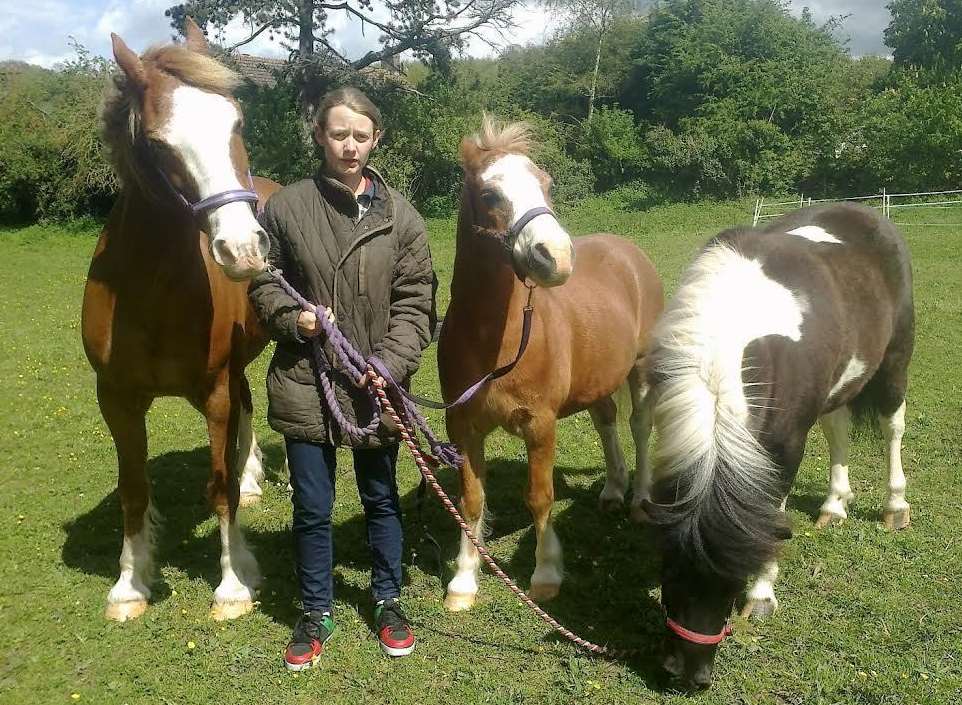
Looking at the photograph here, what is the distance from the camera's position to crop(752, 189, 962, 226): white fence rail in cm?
1781

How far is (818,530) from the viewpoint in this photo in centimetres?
393

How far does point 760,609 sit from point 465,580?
52.5 inches

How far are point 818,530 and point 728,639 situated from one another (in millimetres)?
1279

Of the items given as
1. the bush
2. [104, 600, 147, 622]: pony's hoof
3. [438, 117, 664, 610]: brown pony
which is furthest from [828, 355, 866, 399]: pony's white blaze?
the bush

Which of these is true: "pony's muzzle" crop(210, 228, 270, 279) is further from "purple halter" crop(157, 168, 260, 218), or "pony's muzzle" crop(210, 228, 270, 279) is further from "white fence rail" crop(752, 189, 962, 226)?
"white fence rail" crop(752, 189, 962, 226)

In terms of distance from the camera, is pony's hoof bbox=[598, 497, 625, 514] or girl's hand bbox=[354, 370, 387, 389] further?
pony's hoof bbox=[598, 497, 625, 514]

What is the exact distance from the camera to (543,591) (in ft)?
11.0

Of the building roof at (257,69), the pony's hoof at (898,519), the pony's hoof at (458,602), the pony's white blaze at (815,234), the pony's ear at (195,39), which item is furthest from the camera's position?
the building roof at (257,69)

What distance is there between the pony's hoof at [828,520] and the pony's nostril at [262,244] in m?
3.37

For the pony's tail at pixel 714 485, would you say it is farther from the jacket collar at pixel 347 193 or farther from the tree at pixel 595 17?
the tree at pixel 595 17

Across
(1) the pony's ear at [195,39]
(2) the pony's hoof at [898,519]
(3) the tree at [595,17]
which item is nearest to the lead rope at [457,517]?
(1) the pony's ear at [195,39]

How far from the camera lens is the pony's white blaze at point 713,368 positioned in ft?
7.84

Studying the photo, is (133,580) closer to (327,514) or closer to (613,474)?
(327,514)

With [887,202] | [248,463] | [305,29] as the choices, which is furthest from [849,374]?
[305,29]
